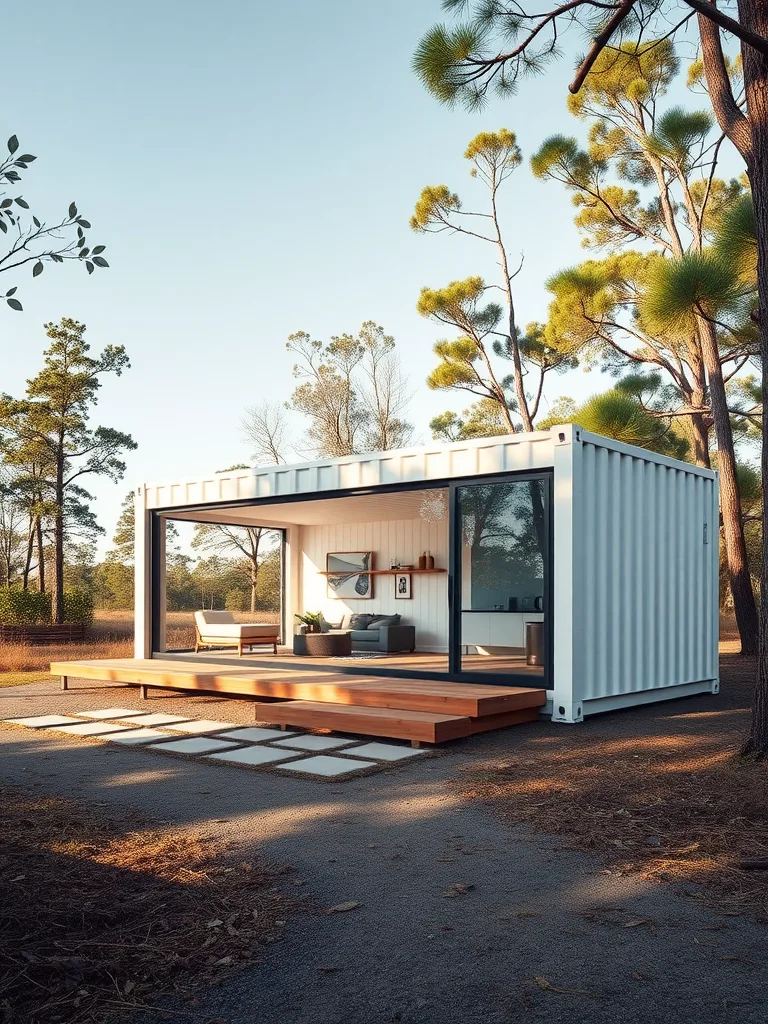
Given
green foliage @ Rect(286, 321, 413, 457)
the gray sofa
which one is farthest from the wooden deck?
green foliage @ Rect(286, 321, 413, 457)

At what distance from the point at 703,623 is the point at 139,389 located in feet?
51.1

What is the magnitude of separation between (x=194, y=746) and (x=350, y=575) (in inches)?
Answer: 329

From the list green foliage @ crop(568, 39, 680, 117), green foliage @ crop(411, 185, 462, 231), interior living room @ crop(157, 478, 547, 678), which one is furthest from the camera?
green foliage @ crop(411, 185, 462, 231)

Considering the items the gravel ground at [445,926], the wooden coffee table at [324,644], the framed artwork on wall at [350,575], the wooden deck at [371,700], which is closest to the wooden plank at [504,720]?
the wooden deck at [371,700]

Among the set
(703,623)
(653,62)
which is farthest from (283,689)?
(653,62)

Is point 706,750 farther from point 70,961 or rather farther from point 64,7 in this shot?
point 64,7

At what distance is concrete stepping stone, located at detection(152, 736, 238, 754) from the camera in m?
6.32

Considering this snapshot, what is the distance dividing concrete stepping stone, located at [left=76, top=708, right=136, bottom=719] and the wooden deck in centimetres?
80

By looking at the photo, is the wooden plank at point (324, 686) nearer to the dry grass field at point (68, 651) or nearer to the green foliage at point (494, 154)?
the dry grass field at point (68, 651)

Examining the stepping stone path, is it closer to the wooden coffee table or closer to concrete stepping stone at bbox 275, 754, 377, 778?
concrete stepping stone at bbox 275, 754, 377, 778

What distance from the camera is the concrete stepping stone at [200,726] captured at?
729cm

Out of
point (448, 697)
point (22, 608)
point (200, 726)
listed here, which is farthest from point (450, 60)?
point (22, 608)

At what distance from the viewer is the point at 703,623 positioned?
954 centimetres

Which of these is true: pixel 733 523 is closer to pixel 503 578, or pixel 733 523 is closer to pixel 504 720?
pixel 503 578
